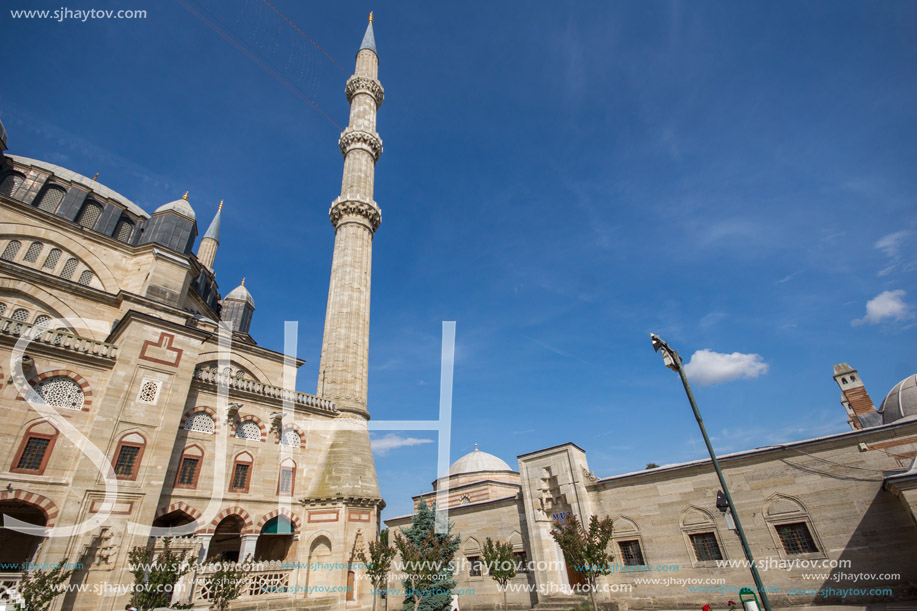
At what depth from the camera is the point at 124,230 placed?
2122 cm

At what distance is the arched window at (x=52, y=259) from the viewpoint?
1777 centimetres

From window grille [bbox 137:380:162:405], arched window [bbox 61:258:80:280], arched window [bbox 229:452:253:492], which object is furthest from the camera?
arched window [bbox 61:258:80:280]

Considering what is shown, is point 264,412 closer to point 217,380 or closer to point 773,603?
point 217,380

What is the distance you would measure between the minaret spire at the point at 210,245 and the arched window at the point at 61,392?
1782cm

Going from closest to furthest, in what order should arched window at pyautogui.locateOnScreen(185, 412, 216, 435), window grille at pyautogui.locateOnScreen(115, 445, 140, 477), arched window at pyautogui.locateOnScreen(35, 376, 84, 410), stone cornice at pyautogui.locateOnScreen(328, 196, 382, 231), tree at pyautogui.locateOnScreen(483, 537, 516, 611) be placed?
window grille at pyautogui.locateOnScreen(115, 445, 140, 477)
arched window at pyautogui.locateOnScreen(35, 376, 84, 410)
arched window at pyautogui.locateOnScreen(185, 412, 216, 435)
tree at pyautogui.locateOnScreen(483, 537, 516, 611)
stone cornice at pyautogui.locateOnScreen(328, 196, 382, 231)

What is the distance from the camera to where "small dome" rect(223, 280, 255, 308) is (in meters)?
27.9

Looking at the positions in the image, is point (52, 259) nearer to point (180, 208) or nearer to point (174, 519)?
point (180, 208)

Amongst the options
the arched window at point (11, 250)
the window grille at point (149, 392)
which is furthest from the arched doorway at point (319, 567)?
the arched window at point (11, 250)

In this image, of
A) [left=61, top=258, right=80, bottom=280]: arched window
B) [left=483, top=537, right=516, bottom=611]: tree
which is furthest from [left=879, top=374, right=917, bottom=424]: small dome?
[left=61, top=258, right=80, bottom=280]: arched window

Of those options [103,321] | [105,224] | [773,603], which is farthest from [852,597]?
[105,224]


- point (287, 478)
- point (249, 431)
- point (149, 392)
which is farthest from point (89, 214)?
point (287, 478)

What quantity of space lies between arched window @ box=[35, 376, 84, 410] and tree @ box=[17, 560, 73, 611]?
15.2 ft

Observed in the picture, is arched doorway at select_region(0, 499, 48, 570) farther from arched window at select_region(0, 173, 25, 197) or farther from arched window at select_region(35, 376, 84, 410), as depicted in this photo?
arched window at select_region(0, 173, 25, 197)

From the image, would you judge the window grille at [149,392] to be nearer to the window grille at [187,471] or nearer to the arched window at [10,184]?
the window grille at [187,471]
